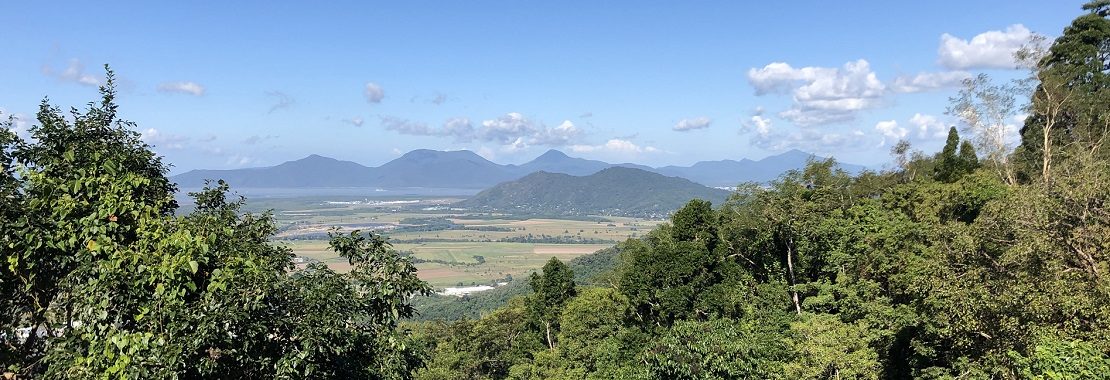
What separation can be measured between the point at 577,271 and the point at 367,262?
104m

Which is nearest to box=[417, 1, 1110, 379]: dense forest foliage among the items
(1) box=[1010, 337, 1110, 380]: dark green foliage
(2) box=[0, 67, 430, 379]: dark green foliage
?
(1) box=[1010, 337, 1110, 380]: dark green foliage

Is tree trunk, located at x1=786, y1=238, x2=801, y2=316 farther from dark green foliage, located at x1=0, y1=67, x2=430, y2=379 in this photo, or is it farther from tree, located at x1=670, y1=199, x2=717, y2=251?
dark green foliage, located at x1=0, y1=67, x2=430, y2=379

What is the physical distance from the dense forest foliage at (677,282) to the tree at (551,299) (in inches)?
317

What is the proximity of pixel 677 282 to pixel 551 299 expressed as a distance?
1628cm

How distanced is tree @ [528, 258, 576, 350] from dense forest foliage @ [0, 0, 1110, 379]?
804 centimetres

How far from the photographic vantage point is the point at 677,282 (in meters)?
25.4

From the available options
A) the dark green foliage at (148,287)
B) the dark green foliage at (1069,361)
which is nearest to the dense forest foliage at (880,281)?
the dark green foliage at (1069,361)

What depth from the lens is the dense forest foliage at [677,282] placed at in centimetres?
636

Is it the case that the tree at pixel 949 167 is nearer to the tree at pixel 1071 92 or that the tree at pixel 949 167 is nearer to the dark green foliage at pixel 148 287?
the tree at pixel 1071 92

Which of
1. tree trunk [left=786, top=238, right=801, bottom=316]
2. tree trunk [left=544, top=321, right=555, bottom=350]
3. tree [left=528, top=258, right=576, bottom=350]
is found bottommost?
tree trunk [left=544, top=321, right=555, bottom=350]

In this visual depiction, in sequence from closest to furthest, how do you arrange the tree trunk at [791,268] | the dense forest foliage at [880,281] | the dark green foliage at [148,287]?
the dark green foliage at [148,287], the dense forest foliage at [880,281], the tree trunk at [791,268]

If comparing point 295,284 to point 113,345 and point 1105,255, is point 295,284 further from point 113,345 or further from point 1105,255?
point 1105,255

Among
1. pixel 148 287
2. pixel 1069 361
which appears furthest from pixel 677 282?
pixel 148 287

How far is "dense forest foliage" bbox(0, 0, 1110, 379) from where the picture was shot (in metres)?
6.36
